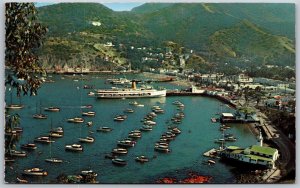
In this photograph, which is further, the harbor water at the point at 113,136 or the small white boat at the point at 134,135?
the small white boat at the point at 134,135

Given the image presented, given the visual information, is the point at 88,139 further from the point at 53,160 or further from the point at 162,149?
the point at 162,149

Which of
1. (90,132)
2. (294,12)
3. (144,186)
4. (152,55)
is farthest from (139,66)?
(294,12)

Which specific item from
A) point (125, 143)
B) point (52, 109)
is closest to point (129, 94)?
point (125, 143)

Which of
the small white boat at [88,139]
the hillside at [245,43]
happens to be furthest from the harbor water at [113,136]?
the hillside at [245,43]

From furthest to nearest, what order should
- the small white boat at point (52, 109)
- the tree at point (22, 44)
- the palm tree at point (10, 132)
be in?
the small white boat at point (52, 109), the palm tree at point (10, 132), the tree at point (22, 44)

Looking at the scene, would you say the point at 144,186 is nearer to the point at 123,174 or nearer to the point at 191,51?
the point at 123,174

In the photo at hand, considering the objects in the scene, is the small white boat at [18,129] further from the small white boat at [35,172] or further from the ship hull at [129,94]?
the ship hull at [129,94]
